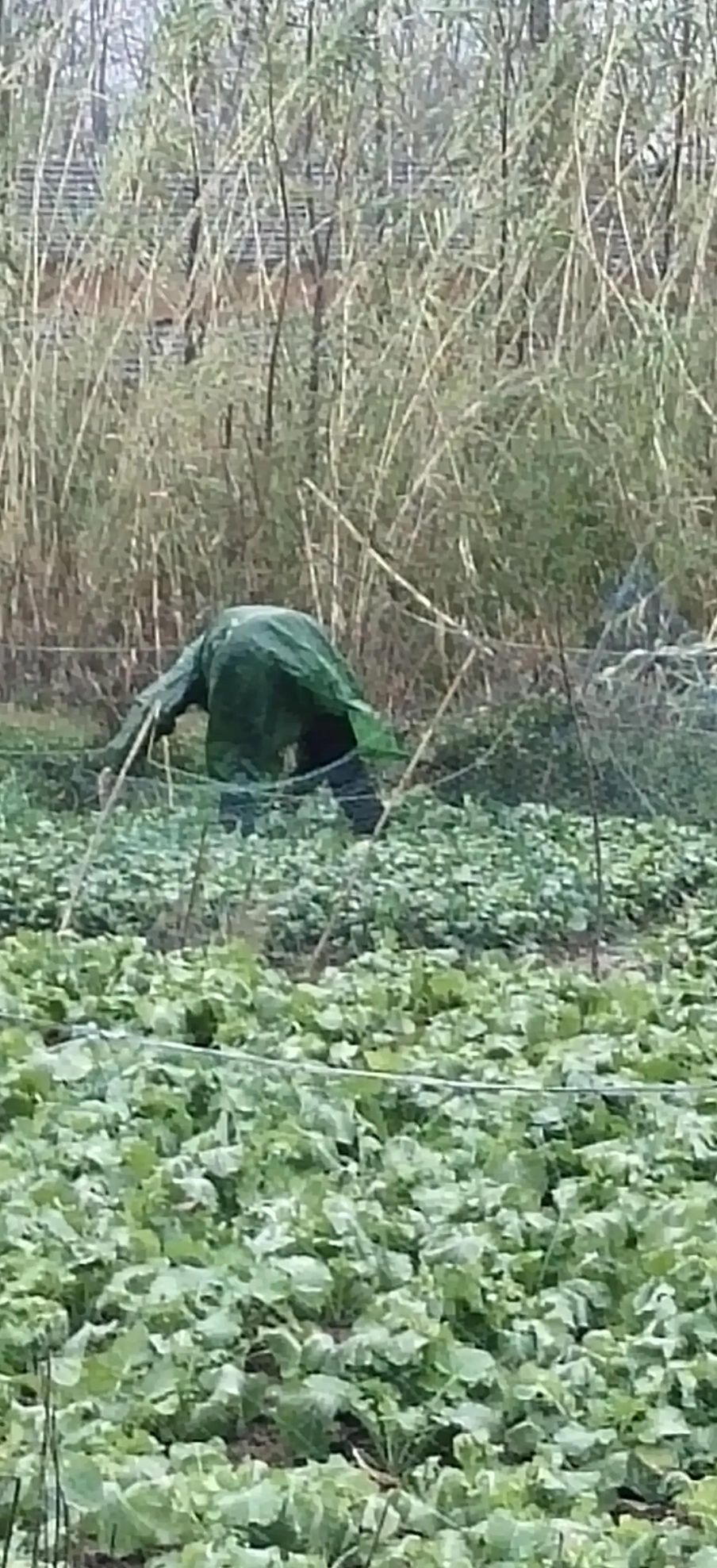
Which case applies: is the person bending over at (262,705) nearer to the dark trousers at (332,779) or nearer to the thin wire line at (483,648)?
the dark trousers at (332,779)

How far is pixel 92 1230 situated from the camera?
2988 mm

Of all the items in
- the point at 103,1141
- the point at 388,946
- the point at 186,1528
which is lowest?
the point at 388,946

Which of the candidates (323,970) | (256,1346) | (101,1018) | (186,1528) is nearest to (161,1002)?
(101,1018)

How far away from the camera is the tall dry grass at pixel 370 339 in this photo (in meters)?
6.67

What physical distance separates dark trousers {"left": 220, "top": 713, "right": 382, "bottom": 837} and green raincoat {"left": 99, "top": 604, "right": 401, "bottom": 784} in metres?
0.03

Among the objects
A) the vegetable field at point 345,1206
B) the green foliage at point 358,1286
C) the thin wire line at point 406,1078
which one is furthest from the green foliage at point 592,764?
the thin wire line at point 406,1078

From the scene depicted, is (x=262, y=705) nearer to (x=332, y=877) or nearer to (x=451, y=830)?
(x=451, y=830)

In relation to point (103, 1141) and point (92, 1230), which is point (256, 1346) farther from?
point (103, 1141)

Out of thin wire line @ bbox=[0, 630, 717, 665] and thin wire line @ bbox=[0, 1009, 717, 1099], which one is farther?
thin wire line @ bbox=[0, 630, 717, 665]

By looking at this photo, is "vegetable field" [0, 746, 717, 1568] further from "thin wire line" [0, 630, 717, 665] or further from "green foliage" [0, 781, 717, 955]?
"thin wire line" [0, 630, 717, 665]

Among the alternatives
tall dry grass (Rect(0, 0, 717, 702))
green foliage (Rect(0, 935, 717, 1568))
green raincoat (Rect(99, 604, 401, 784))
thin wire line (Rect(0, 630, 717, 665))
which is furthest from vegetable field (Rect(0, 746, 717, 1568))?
tall dry grass (Rect(0, 0, 717, 702))

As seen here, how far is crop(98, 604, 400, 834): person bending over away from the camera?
531cm

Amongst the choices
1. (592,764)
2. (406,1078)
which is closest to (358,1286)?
(406,1078)

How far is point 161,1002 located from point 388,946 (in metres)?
0.65
